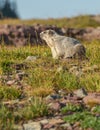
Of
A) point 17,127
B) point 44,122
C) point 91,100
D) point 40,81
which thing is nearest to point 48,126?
point 44,122

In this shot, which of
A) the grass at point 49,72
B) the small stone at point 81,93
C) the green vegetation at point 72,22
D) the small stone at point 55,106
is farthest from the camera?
the green vegetation at point 72,22

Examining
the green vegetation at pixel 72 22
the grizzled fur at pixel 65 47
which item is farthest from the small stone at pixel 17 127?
the green vegetation at pixel 72 22


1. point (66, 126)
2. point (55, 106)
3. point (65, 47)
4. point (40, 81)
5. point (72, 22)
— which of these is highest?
point (65, 47)

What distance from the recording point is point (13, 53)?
486 inches

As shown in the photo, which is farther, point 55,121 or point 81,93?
point 81,93

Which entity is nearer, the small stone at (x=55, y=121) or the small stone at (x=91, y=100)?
the small stone at (x=55, y=121)

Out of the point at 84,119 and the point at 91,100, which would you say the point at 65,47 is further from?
the point at 84,119

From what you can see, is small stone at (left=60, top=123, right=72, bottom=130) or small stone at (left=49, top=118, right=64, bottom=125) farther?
small stone at (left=49, top=118, right=64, bottom=125)

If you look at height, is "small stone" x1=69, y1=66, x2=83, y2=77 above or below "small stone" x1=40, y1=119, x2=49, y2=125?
above

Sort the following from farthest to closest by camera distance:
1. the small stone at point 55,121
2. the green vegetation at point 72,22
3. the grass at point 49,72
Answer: the green vegetation at point 72,22 → the grass at point 49,72 → the small stone at point 55,121

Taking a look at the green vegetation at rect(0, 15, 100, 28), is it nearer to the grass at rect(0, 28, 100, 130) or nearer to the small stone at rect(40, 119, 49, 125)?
the grass at rect(0, 28, 100, 130)

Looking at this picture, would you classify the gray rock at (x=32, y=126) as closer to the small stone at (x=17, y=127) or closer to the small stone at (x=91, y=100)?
the small stone at (x=17, y=127)

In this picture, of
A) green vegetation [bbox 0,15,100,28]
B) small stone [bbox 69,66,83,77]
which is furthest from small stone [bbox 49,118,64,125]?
green vegetation [bbox 0,15,100,28]

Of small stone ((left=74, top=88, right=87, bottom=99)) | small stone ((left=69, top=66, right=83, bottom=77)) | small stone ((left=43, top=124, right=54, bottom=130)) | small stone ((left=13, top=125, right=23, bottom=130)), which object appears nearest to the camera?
small stone ((left=13, top=125, right=23, bottom=130))
